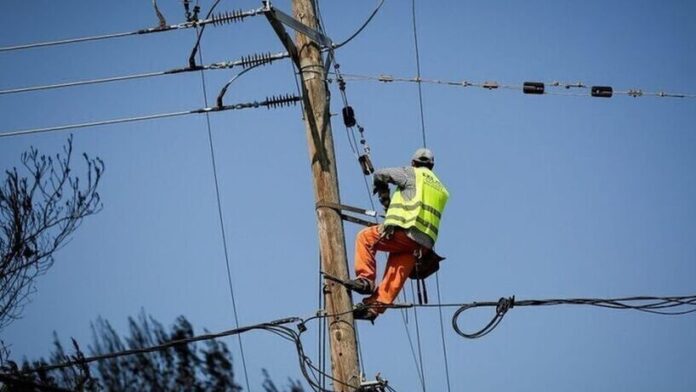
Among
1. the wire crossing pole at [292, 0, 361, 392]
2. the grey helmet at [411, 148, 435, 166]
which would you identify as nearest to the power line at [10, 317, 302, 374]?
the wire crossing pole at [292, 0, 361, 392]

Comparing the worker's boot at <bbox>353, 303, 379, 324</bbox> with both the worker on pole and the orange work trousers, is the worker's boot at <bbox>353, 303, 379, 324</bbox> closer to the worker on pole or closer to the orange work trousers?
the worker on pole

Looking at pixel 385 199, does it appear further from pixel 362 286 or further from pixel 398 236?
pixel 362 286

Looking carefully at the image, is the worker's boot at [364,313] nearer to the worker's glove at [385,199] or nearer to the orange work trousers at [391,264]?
the orange work trousers at [391,264]

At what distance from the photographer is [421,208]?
25.2ft

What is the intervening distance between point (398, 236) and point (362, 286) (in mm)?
591

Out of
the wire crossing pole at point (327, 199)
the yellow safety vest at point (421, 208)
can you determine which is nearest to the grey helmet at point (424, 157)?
the yellow safety vest at point (421, 208)

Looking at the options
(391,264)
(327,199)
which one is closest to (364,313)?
(391,264)

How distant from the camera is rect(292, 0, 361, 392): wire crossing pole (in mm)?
7095

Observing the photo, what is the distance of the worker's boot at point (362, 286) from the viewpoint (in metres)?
7.36

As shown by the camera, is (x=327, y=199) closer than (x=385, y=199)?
Yes

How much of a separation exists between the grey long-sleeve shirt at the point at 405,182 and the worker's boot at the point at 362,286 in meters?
0.56

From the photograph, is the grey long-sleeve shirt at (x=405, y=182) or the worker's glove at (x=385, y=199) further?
the worker's glove at (x=385, y=199)

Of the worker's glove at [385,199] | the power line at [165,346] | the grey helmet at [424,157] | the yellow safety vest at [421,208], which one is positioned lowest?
the power line at [165,346]

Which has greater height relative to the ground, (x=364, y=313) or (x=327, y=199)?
(x=327, y=199)
